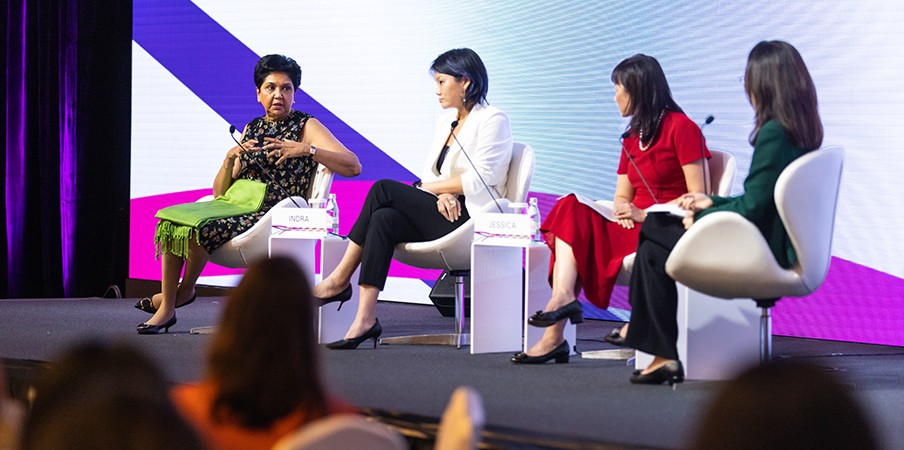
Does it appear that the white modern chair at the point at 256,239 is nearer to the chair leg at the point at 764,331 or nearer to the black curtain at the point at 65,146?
the chair leg at the point at 764,331

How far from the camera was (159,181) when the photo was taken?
297 inches

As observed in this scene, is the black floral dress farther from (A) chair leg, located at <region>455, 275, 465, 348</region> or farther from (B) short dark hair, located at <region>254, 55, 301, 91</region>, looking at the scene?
(A) chair leg, located at <region>455, 275, 465, 348</region>

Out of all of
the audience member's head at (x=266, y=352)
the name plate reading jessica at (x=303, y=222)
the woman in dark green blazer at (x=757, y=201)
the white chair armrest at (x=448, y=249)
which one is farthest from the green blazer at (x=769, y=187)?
the audience member's head at (x=266, y=352)

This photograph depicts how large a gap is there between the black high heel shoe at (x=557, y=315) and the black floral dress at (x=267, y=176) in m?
1.58

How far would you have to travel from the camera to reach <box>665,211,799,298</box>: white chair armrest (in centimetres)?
328

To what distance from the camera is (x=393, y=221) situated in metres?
4.46

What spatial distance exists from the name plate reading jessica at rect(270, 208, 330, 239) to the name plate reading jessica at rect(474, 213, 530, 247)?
75cm

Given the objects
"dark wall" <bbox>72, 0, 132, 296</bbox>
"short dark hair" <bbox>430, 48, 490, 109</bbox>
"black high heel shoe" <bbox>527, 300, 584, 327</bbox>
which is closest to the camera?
"black high heel shoe" <bbox>527, 300, 584, 327</bbox>

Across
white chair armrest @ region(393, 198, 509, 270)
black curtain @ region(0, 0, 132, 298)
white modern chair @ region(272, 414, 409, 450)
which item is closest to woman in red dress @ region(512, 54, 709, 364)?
white chair armrest @ region(393, 198, 509, 270)

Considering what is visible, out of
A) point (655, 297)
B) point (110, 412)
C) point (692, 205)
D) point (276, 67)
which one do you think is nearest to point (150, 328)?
point (276, 67)

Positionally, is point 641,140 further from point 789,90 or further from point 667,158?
point 789,90

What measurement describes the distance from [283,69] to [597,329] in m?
1.95

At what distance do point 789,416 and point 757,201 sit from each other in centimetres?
268

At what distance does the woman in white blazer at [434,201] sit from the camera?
4.42 meters
